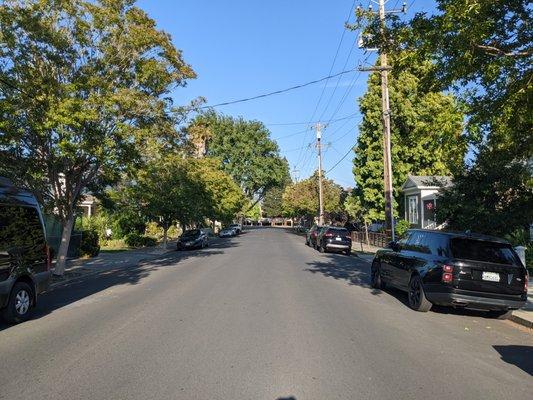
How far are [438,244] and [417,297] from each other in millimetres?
1133

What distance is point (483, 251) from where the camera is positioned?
10.3 meters

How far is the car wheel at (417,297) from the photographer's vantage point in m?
10.6

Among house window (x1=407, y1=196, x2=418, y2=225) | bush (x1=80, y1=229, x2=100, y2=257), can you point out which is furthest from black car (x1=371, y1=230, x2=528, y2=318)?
house window (x1=407, y1=196, x2=418, y2=225)

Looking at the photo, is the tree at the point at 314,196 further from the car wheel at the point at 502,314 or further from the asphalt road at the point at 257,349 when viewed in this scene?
the asphalt road at the point at 257,349

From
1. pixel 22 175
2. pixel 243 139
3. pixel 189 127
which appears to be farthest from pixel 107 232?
pixel 243 139

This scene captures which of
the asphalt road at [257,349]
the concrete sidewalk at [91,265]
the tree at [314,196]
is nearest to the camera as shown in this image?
the asphalt road at [257,349]

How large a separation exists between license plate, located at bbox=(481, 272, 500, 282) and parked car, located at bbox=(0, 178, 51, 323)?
819cm

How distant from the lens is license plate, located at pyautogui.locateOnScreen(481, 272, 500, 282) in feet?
32.8

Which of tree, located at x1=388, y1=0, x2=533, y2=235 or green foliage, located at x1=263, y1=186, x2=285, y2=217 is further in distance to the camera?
green foliage, located at x1=263, y1=186, x2=285, y2=217

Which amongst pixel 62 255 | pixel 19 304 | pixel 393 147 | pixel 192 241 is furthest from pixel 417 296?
pixel 393 147

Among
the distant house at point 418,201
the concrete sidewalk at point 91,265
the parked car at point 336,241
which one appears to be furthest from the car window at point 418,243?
the distant house at point 418,201

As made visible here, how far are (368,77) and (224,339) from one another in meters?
38.7

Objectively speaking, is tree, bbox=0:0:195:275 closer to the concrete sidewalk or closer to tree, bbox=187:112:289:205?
the concrete sidewalk

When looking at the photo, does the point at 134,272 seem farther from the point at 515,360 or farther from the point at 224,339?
the point at 515,360
